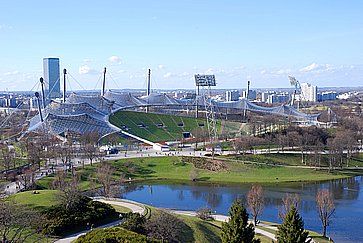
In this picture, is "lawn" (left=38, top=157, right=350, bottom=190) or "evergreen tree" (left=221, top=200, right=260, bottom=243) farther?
"lawn" (left=38, top=157, right=350, bottom=190)

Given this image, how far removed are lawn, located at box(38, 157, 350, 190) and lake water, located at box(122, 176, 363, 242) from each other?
1807 mm

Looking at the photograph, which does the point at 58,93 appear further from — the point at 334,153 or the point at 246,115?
the point at 334,153

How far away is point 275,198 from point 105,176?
14.5 metres

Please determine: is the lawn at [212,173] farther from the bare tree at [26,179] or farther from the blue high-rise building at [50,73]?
the blue high-rise building at [50,73]

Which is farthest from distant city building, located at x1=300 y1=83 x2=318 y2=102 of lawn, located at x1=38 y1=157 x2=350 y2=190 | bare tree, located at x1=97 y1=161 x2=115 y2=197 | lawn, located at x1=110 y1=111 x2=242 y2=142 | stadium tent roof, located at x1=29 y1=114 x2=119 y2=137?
bare tree, located at x1=97 y1=161 x2=115 y2=197

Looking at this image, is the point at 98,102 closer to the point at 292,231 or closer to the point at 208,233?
the point at 208,233

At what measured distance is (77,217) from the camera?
890 inches

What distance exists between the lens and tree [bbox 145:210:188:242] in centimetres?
2062

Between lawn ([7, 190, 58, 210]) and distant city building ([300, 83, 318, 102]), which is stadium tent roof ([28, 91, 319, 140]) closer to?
lawn ([7, 190, 58, 210])

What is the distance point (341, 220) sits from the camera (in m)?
31.0

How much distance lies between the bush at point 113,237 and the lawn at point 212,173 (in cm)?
A: 2532

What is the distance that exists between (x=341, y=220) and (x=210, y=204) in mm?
9978

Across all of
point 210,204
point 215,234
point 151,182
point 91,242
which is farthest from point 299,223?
point 151,182

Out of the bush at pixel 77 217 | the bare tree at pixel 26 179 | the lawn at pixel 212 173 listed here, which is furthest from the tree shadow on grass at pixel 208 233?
the lawn at pixel 212 173
